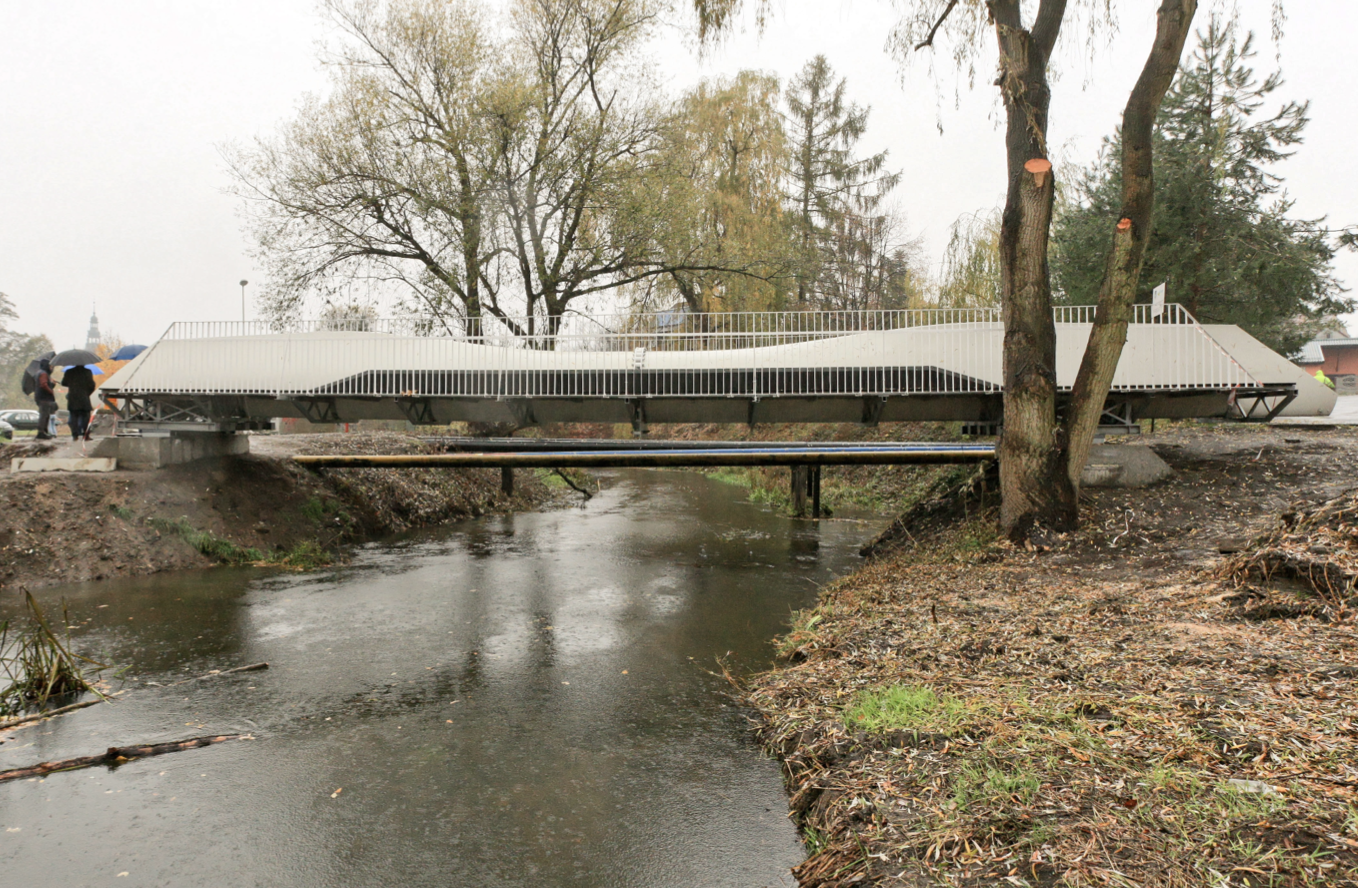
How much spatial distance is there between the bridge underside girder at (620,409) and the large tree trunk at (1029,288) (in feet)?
8.37

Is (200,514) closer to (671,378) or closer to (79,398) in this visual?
(79,398)

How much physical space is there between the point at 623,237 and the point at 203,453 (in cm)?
1044

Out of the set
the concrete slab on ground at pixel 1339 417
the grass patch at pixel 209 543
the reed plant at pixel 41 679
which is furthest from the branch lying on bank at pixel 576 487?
the concrete slab on ground at pixel 1339 417

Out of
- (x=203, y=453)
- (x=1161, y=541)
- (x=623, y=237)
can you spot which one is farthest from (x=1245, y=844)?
(x=623, y=237)

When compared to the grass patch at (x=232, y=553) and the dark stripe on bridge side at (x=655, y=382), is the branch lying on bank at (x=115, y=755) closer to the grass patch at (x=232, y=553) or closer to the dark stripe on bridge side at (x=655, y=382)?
the grass patch at (x=232, y=553)

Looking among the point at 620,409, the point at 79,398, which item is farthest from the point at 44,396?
the point at 620,409

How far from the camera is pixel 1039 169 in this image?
9.60 meters

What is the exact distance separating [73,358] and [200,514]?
4056 mm

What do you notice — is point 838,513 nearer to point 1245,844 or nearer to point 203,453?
point 203,453

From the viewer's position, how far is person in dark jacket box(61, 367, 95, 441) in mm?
14914

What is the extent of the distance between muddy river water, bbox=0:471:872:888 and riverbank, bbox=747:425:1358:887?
1.86 ft

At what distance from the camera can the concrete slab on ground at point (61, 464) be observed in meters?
13.7

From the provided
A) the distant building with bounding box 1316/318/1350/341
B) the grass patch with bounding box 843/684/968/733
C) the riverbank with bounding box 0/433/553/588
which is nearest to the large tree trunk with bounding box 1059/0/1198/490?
the grass patch with bounding box 843/684/968/733

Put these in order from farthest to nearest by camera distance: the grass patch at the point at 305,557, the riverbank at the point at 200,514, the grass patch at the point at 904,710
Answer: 1. the grass patch at the point at 305,557
2. the riverbank at the point at 200,514
3. the grass patch at the point at 904,710
